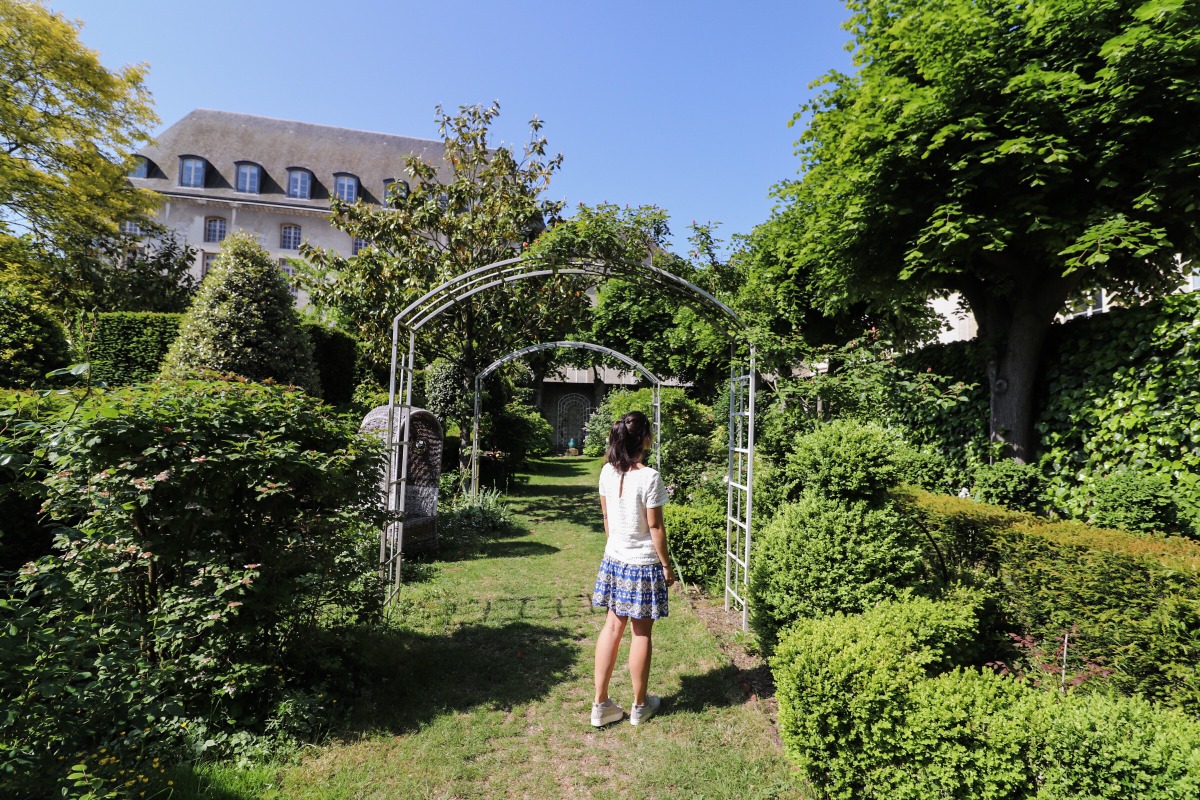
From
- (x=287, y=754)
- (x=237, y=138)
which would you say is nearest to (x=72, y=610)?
(x=287, y=754)

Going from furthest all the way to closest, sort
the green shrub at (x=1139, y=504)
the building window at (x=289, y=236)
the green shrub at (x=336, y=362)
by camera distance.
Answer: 1. the building window at (x=289, y=236)
2. the green shrub at (x=336, y=362)
3. the green shrub at (x=1139, y=504)

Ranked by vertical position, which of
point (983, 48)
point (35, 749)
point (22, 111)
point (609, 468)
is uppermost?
point (22, 111)

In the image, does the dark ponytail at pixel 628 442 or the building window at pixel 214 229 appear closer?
the dark ponytail at pixel 628 442

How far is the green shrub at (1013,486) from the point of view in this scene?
5.32m

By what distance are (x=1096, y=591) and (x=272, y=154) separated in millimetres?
37055

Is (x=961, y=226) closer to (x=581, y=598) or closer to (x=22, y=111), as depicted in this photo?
(x=581, y=598)

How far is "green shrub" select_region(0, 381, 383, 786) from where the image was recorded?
2791 millimetres

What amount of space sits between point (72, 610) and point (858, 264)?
6.34 metres

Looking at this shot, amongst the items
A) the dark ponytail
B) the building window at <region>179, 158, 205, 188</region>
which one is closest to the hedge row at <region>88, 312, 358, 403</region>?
the dark ponytail

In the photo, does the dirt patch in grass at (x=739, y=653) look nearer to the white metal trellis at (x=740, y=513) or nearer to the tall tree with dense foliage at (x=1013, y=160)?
the white metal trellis at (x=740, y=513)

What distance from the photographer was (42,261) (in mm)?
14625

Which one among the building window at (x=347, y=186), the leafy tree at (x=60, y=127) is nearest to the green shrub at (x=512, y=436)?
the leafy tree at (x=60, y=127)

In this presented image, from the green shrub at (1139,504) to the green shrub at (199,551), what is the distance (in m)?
5.46

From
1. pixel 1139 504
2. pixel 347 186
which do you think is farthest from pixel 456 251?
pixel 347 186
